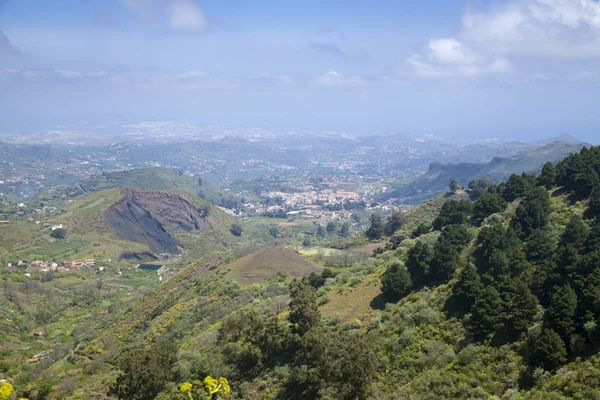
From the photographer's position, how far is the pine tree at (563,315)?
16.4 metres

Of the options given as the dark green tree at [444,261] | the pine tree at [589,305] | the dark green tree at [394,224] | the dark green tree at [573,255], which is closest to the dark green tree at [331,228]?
the dark green tree at [394,224]

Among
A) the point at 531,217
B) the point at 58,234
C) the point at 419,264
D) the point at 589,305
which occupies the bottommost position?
the point at 58,234

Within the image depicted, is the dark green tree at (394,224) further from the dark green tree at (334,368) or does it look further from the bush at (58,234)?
the bush at (58,234)

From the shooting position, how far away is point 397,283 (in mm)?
27125

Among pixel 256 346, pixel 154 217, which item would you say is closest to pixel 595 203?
pixel 256 346

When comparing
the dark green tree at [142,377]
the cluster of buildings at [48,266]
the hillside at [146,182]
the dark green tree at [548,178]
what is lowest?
the cluster of buildings at [48,266]

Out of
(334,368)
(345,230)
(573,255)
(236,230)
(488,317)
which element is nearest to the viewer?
(334,368)

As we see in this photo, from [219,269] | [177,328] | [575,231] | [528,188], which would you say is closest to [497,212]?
[528,188]

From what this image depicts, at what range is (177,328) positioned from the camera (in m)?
38.1

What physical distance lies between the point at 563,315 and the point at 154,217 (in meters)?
107

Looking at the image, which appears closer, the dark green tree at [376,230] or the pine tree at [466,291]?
the pine tree at [466,291]

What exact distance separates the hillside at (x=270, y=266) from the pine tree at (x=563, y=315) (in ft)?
102

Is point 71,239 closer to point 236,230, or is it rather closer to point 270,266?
point 236,230

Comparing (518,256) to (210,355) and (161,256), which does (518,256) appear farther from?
(161,256)
